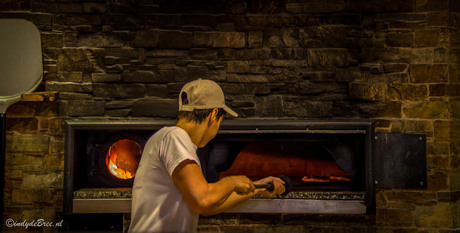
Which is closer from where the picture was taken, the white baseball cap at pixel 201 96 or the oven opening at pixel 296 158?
the white baseball cap at pixel 201 96

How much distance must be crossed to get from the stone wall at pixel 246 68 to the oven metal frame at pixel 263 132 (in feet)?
0.34

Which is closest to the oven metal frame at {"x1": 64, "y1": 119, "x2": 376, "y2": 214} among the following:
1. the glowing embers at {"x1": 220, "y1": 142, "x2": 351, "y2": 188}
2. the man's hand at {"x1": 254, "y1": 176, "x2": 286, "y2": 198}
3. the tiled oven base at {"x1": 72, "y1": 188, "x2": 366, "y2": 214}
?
the tiled oven base at {"x1": 72, "y1": 188, "x2": 366, "y2": 214}

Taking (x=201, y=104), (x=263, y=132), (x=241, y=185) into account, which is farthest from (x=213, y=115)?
(x=263, y=132)

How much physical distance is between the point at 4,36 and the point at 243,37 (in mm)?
1911

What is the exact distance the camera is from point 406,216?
3.03 metres

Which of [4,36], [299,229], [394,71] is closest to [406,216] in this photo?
[299,229]

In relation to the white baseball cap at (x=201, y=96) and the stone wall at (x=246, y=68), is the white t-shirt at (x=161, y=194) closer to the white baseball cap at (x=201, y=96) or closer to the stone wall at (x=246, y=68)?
the white baseball cap at (x=201, y=96)

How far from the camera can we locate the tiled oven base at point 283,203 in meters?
2.95

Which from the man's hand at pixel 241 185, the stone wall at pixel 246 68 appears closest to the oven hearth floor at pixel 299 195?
the stone wall at pixel 246 68

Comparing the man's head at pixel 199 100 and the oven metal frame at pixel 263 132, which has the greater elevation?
the man's head at pixel 199 100

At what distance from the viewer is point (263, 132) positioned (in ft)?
9.86

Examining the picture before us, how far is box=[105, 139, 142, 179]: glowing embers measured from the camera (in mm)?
3158

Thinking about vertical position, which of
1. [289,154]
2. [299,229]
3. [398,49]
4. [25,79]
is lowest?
[299,229]

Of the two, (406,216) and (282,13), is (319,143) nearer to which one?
(406,216)
